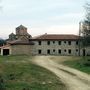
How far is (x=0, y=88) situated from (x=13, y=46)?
8012cm

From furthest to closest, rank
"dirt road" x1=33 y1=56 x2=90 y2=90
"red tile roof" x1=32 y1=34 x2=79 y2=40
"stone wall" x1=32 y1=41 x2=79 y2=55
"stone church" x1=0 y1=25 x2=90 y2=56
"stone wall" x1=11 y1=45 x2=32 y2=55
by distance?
"red tile roof" x1=32 y1=34 x2=79 y2=40
"stone wall" x1=32 y1=41 x2=79 y2=55
"stone church" x1=0 y1=25 x2=90 y2=56
"stone wall" x1=11 y1=45 x2=32 y2=55
"dirt road" x1=33 y1=56 x2=90 y2=90

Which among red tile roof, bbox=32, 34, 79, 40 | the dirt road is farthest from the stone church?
the dirt road

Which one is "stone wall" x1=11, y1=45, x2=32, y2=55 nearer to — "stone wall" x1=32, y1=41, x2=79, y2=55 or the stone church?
the stone church

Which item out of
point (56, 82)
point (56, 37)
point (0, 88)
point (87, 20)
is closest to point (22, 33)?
point (56, 37)

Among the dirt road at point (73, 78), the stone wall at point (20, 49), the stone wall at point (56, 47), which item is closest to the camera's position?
the dirt road at point (73, 78)

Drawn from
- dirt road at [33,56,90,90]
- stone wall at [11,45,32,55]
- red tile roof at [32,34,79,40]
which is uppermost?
red tile roof at [32,34,79,40]

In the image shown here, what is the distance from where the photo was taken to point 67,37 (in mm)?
105312

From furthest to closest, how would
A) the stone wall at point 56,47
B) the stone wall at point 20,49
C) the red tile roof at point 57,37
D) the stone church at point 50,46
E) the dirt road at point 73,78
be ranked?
the red tile roof at point 57,37, the stone wall at point 56,47, the stone church at point 50,46, the stone wall at point 20,49, the dirt road at point 73,78

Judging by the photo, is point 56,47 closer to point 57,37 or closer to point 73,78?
point 57,37

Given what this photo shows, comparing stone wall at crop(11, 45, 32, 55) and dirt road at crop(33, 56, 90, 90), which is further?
stone wall at crop(11, 45, 32, 55)

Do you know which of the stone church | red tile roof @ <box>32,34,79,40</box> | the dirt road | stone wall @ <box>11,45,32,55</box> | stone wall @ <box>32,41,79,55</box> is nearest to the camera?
the dirt road

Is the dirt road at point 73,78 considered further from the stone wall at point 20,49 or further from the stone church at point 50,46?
the stone church at point 50,46

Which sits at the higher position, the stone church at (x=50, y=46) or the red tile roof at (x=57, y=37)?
the red tile roof at (x=57, y=37)

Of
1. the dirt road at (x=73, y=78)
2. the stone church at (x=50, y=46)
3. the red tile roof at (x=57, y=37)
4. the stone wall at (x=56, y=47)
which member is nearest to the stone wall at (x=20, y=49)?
the stone church at (x=50, y=46)
